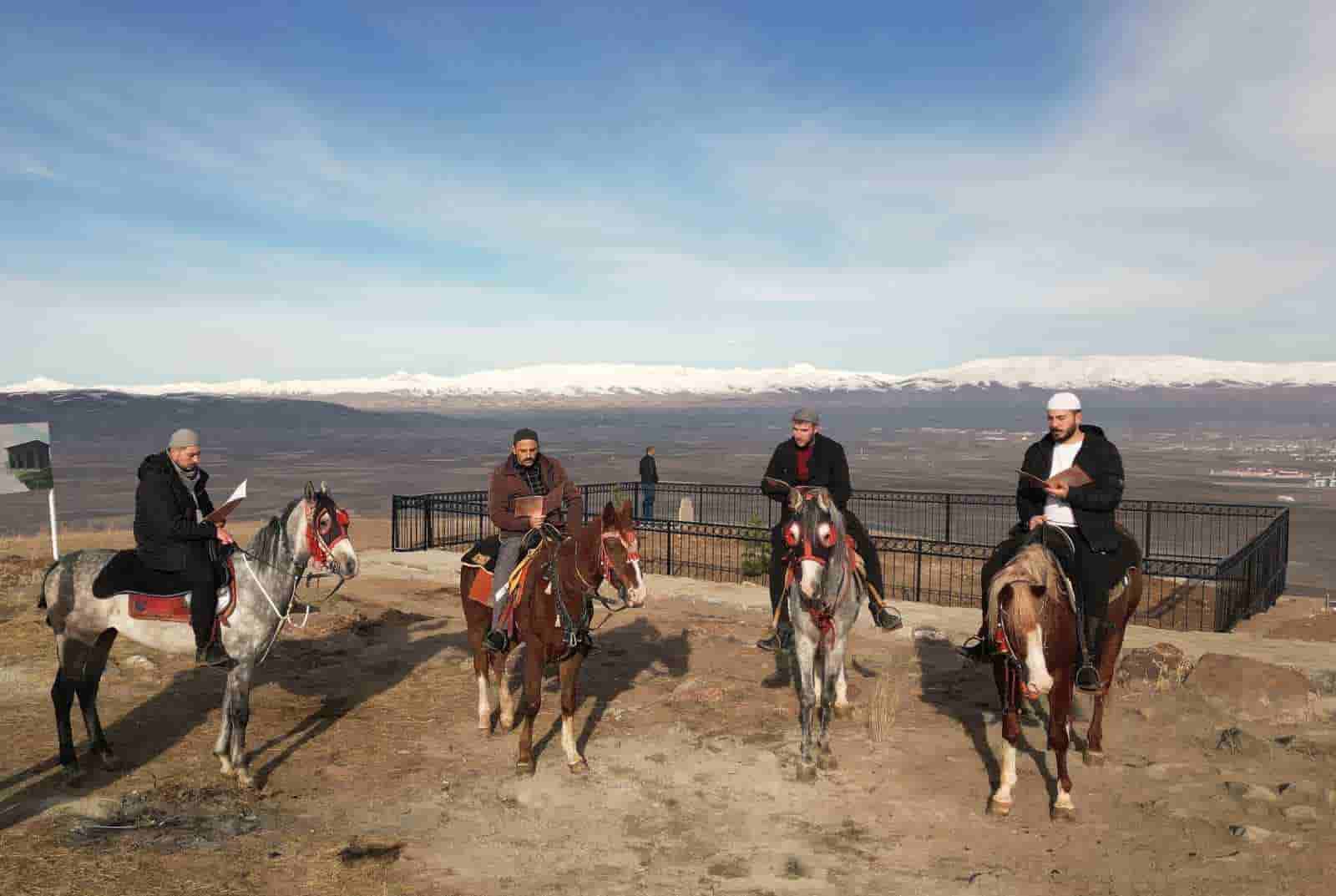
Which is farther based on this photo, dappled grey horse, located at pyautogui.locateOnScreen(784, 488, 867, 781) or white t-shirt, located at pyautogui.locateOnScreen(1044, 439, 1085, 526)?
white t-shirt, located at pyautogui.locateOnScreen(1044, 439, 1085, 526)

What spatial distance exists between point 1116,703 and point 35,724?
1134 cm

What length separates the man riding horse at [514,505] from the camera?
336 inches

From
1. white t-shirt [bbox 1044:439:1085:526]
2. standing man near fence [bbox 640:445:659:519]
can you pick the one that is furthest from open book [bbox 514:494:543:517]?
standing man near fence [bbox 640:445:659:519]

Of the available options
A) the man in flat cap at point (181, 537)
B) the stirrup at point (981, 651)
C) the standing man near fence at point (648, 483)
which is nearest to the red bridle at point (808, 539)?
the stirrup at point (981, 651)

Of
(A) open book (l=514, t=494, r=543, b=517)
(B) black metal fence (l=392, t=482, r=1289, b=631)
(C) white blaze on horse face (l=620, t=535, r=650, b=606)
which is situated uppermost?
(A) open book (l=514, t=494, r=543, b=517)

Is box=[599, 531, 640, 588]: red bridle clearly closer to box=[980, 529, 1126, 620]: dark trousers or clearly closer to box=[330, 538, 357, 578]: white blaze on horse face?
box=[330, 538, 357, 578]: white blaze on horse face

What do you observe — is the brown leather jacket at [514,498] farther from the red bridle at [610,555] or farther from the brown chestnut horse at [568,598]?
the red bridle at [610,555]

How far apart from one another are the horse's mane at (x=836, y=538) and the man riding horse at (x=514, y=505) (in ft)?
7.69

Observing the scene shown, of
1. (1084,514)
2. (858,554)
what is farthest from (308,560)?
(1084,514)

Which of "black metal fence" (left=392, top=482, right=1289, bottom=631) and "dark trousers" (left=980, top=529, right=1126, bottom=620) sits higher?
"dark trousers" (left=980, top=529, right=1126, bottom=620)

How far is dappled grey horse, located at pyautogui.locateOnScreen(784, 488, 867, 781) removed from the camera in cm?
745

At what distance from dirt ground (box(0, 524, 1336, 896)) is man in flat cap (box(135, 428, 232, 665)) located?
1.42 m

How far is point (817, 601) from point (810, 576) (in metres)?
0.69

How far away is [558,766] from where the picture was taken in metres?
8.29
